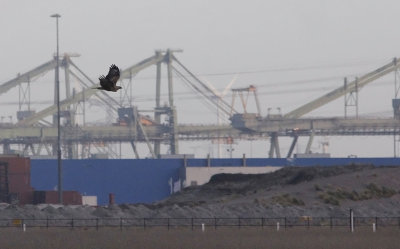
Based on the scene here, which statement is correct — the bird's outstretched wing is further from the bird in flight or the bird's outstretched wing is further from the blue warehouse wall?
the blue warehouse wall

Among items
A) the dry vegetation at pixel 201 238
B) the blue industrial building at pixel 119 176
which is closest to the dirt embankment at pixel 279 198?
the dry vegetation at pixel 201 238

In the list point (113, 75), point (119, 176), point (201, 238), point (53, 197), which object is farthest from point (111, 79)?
point (119, 176)

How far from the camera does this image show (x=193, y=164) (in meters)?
118

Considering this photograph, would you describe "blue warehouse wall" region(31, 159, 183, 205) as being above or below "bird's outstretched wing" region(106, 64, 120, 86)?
below

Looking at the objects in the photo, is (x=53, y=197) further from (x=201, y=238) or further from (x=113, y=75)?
(x=113, y=75)

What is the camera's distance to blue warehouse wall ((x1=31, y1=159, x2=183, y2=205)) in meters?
116

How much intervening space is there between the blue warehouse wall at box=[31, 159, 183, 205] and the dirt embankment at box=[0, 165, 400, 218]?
1748cm

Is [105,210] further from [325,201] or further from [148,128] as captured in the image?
[148,128]

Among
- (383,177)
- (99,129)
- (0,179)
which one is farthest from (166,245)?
(99,129)

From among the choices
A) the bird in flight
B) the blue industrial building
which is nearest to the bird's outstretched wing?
the bird in flight

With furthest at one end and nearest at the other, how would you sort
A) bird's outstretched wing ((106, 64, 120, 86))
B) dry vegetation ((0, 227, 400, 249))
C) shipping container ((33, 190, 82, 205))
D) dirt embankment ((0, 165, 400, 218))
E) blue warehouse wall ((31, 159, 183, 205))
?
1. blue warehouse wall ((31, 159, 183, 205))
2. shipping container ((33, 190, 82, 205))
3. dirt embankment ((0, 165, 400, 218))
4. dry vegetation ((0, 227, 400, 249))
5. bird's outstretched wing ((106, 64, 120, 86))

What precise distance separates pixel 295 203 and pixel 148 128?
119637mm

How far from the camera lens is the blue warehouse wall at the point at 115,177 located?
116m

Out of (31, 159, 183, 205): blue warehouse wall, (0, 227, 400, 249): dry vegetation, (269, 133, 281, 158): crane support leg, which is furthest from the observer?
(269, 133, 281, 158): crane support leg
